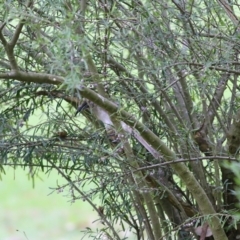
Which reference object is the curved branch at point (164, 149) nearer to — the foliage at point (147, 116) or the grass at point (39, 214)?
the foliage at point (147, 116)

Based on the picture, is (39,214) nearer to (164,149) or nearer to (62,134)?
(62,134)

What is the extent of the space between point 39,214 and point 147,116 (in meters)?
1.34

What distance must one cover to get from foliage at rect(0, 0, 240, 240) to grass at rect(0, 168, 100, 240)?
111 cm

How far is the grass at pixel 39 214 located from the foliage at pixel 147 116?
1115 mm

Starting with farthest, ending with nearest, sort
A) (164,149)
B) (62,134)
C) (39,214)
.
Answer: (39,214), (62,134), (164,149)

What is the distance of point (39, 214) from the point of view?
2.15 m

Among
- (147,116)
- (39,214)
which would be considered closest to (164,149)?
(147,116)

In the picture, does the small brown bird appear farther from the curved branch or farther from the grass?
the grass

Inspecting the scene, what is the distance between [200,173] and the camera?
0.93 m

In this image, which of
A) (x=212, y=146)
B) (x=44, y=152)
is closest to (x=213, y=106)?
(x=212, y=146)

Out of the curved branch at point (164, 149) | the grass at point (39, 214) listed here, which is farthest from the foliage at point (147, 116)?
the grass at point (39, 214)

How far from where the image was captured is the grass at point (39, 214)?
81.2 inches

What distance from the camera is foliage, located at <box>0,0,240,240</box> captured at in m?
0.82

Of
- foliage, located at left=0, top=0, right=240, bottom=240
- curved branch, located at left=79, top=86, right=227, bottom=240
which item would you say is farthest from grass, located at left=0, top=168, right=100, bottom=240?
curved branch, located at left=79, top=86, right=227, bottom=240
